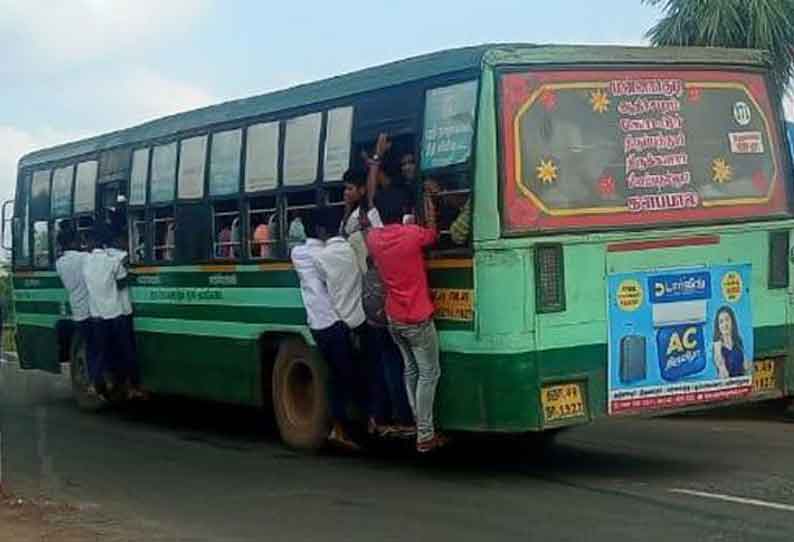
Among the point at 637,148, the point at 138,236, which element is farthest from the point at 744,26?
the point at 637,148

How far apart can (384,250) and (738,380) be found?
2652mm

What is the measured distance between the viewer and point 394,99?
36.7 ft

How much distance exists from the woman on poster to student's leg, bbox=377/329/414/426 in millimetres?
2203

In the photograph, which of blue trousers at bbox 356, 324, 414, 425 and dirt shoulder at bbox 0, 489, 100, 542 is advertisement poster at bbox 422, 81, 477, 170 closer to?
blue trousers at bbox 356, 324, 414, 425

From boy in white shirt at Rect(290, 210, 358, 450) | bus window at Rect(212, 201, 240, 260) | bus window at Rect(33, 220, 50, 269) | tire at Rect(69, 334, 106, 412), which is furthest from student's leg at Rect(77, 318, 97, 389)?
boy in white shirt at Rect(290, 210, 358, 450)

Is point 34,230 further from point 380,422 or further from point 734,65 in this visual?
point 734,65

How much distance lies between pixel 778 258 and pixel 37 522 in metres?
5.40

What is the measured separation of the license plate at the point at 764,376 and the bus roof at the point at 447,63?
2.17 m

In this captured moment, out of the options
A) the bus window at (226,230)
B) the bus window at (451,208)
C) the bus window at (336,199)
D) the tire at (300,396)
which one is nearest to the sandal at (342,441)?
the tire at (300,396)

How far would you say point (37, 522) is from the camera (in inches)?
368

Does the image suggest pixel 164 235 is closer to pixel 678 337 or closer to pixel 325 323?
pixel 325 323

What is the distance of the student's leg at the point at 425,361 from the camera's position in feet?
34.7

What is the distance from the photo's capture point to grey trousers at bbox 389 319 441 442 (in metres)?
10.6

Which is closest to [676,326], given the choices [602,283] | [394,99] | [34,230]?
[602,283]
